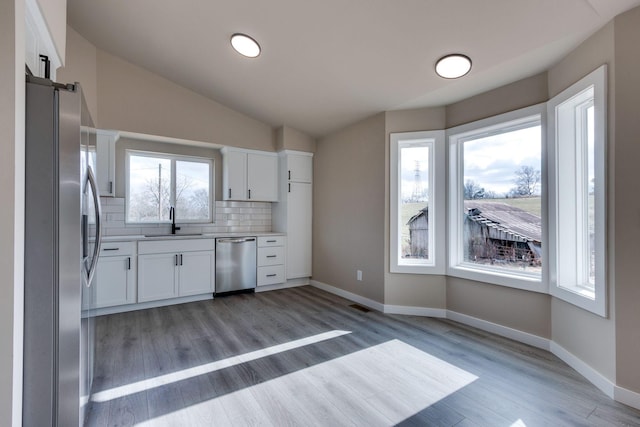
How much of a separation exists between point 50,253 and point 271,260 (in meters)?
3.23

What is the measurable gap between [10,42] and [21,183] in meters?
0.48

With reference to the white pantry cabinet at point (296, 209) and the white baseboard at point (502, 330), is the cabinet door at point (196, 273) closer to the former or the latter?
the white pantry cabinet at point (296, 209)

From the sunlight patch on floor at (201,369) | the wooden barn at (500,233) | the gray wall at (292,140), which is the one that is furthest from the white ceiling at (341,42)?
the sunlight patch on floor at (201,369)

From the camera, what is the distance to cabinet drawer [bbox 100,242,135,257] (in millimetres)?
3203

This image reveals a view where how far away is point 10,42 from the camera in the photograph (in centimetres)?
100

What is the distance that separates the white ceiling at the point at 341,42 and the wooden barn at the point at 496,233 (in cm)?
116

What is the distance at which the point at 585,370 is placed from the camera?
2.02m

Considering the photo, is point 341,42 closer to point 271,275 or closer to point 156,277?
point 271,275

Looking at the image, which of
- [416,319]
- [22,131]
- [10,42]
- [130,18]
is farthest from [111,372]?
[130,18]

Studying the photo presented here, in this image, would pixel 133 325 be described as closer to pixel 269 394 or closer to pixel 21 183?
pixel 269 394

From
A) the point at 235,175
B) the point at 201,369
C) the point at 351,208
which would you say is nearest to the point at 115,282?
the point at 201,369

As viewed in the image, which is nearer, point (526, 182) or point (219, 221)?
point (526, 182)

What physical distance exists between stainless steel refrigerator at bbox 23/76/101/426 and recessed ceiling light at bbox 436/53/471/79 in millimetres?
2463

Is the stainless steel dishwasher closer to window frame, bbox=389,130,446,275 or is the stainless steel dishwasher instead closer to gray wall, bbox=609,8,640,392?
window frame, bbox=389,130,446,275
